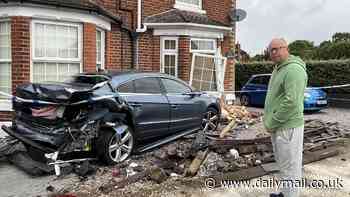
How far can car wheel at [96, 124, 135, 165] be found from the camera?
21.8ft

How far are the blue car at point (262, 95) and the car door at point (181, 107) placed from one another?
773 centimetres

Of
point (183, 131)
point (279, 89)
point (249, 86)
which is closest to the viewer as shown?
point (279, 89)

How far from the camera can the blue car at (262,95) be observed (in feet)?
50.3

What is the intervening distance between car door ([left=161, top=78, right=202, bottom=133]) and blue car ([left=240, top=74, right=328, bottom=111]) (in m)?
7.73

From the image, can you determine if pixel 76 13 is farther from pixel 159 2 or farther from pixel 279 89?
pixel 279 89

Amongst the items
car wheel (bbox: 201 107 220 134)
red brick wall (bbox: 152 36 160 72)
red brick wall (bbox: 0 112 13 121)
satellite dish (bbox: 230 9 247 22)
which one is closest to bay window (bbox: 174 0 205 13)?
satellite dish (bbox: 230 9 247 22)

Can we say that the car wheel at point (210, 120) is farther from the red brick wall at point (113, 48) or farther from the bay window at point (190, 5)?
the bay window at point (190, 5)

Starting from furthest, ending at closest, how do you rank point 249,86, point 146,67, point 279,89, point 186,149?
point 249,86, point 146,67, point 186,149, point 279,89

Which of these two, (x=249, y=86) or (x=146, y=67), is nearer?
(x=146, y=67)

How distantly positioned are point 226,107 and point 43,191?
8038 millimetres

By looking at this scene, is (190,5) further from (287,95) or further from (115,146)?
(287,95)

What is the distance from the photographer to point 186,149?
24.6ft

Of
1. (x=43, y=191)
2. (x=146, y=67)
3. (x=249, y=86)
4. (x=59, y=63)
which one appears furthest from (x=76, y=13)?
(x=249, y=86)

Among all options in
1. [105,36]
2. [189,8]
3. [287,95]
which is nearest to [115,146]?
[287,95]
